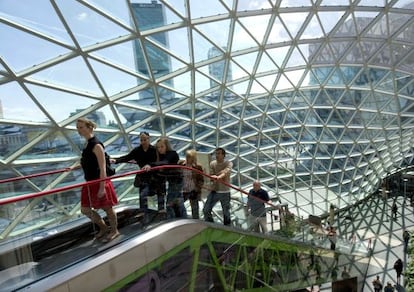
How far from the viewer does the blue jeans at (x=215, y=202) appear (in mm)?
8930

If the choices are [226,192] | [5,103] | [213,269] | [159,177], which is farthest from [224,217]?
[5,103]

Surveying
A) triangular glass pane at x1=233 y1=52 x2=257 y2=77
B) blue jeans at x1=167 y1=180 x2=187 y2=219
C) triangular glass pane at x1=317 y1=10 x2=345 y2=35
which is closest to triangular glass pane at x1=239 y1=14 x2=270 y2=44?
triangular glass pane at x1=233 y1=52 x2=257 y2=77

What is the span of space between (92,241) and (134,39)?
1225 cm

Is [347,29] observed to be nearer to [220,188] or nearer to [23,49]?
[220,188]

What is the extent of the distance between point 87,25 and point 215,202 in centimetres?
1015

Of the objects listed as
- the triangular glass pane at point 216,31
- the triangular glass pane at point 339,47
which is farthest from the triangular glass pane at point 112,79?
the triangular glass pane at point 339,47

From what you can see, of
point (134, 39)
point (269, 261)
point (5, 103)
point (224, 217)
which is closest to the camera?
point (224, 217)

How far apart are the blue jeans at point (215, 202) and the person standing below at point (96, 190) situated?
10.8 feet

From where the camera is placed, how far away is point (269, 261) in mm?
11234

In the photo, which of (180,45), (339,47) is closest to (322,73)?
(339,47)

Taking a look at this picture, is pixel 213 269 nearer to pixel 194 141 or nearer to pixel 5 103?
pixel 5 103

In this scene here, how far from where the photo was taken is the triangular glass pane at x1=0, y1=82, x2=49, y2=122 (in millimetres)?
13759

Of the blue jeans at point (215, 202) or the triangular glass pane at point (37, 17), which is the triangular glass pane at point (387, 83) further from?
the triangular glass pane at point (37, 17)

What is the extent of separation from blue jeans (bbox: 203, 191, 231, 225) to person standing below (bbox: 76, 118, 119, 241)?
3.29 m
